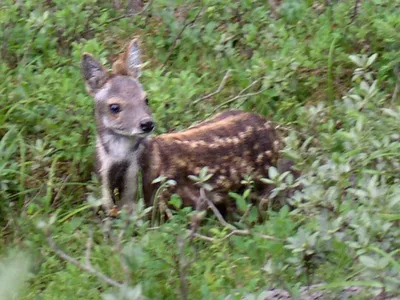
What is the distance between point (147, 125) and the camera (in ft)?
23.1

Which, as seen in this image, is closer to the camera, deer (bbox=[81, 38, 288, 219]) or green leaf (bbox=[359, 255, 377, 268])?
green leaf (bbox=[359, 255, 377, 268])

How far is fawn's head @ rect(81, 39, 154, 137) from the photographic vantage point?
7.16m

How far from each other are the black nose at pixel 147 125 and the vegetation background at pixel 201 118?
1.85 feet

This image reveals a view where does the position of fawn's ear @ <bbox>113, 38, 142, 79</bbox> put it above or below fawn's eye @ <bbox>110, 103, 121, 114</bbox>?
above

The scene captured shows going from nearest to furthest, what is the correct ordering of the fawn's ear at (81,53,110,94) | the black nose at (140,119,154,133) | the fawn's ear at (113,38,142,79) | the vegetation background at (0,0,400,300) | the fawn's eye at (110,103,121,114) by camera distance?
1. the vegetation background at (0,0,400,300)
2. the black nose at (140,119,154,133)
3. the fawn's eye at (110,103,121,114)
4. the fawn's ear at (81,53,110,94)
5. the fawn's ear at (113,38,142,79)

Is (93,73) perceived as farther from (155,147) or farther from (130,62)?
(155,147)

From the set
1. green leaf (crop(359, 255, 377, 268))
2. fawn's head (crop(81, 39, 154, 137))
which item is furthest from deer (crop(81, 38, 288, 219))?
green leaf (crop(359, 255, 377, 268))

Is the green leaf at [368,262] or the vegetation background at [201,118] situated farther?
the vegetation background at [201,118]

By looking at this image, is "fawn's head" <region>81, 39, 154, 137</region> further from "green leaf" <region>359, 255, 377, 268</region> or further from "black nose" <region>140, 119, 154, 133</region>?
"green leaf" <region>359, 255, 377, 268</region>

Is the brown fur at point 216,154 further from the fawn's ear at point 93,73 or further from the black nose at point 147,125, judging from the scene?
the fawn's ear at point 93,73

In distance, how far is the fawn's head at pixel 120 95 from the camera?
282 inches

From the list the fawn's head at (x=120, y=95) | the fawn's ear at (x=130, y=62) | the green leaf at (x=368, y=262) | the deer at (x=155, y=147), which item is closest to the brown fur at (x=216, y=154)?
the deer at (x=155, y=147)

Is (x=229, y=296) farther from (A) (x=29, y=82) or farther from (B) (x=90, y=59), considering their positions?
(A) (x=29, y=82)

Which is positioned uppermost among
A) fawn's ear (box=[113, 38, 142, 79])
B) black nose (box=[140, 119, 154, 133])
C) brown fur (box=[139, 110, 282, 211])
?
fawn's ear (box=[113, 38, 142, 79])
